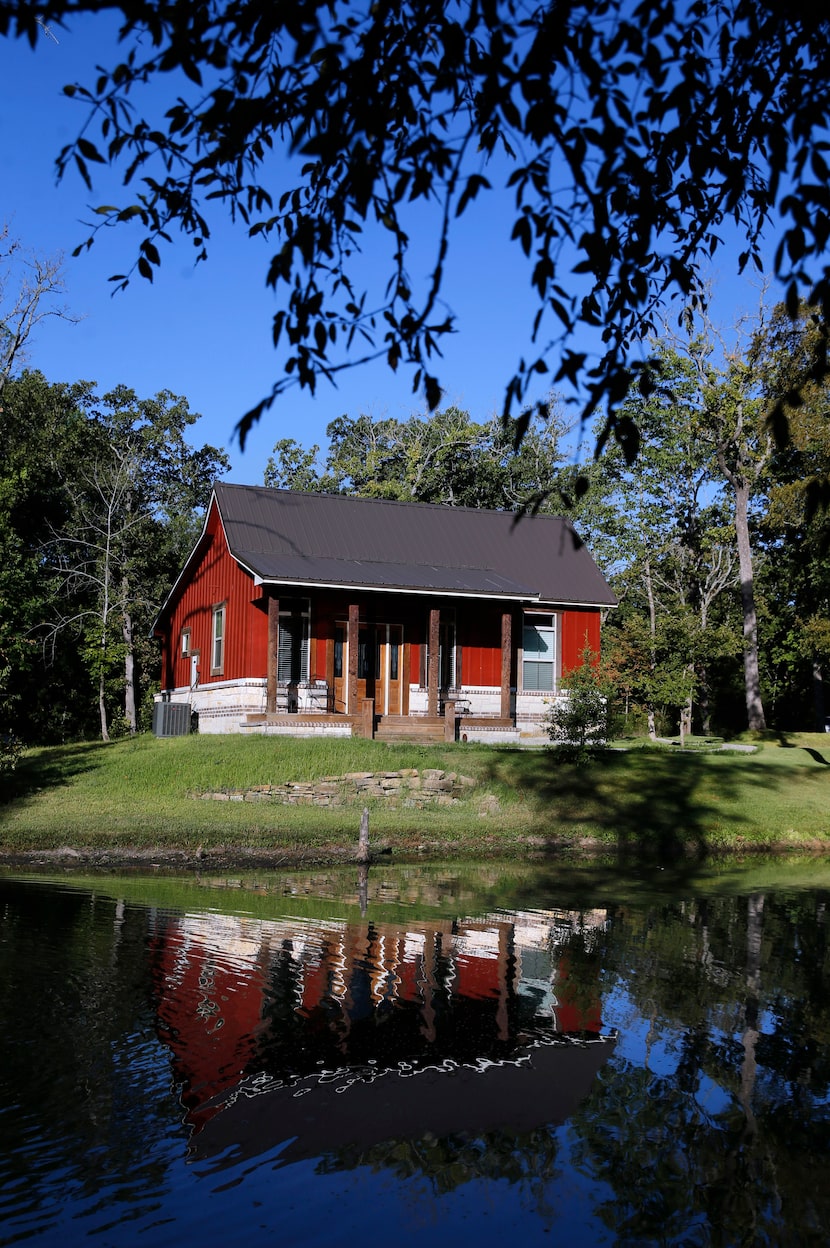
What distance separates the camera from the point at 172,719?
101 feet

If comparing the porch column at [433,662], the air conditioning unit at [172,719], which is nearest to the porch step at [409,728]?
the porch column at [433,662]

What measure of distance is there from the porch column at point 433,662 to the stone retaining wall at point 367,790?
473cm

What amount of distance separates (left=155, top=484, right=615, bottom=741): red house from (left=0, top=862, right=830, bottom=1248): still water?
14.0 m

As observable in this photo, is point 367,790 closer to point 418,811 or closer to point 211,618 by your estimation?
point 418,811

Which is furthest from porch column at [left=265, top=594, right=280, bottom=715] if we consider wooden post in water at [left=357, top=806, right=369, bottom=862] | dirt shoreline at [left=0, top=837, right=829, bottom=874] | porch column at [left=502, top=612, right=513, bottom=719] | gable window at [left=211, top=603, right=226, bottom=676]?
wooden post in water at [left=357, top=806, right=369, bottom=862]

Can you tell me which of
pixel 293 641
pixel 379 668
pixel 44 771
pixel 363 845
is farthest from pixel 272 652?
pixel 363 845

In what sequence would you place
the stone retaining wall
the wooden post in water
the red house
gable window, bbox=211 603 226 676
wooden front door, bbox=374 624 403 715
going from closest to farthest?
the wooden post in water, the stone retaining wall, the red house, wooden front door, bbox=374 624 403 715, gable window, bbox=211 603 226 676

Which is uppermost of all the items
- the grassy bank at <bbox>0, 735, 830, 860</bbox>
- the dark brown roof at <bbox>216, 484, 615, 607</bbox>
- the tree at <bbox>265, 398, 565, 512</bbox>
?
the tree at <bbox>265, 398, 565, 512</bbox>

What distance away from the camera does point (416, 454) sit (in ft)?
168

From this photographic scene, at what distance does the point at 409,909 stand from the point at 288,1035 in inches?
228

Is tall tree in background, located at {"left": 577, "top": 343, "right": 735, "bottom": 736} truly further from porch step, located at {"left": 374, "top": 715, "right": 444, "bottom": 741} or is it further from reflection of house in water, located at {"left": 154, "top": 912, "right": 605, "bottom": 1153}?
reflection of house in water, located at {"left": 154, "top": 912, "right": 605, "bottom": 1153}

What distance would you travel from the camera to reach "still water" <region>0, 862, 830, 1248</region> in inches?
244

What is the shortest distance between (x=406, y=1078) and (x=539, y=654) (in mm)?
24069

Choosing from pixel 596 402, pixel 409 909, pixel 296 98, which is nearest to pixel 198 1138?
pixel 596 402
